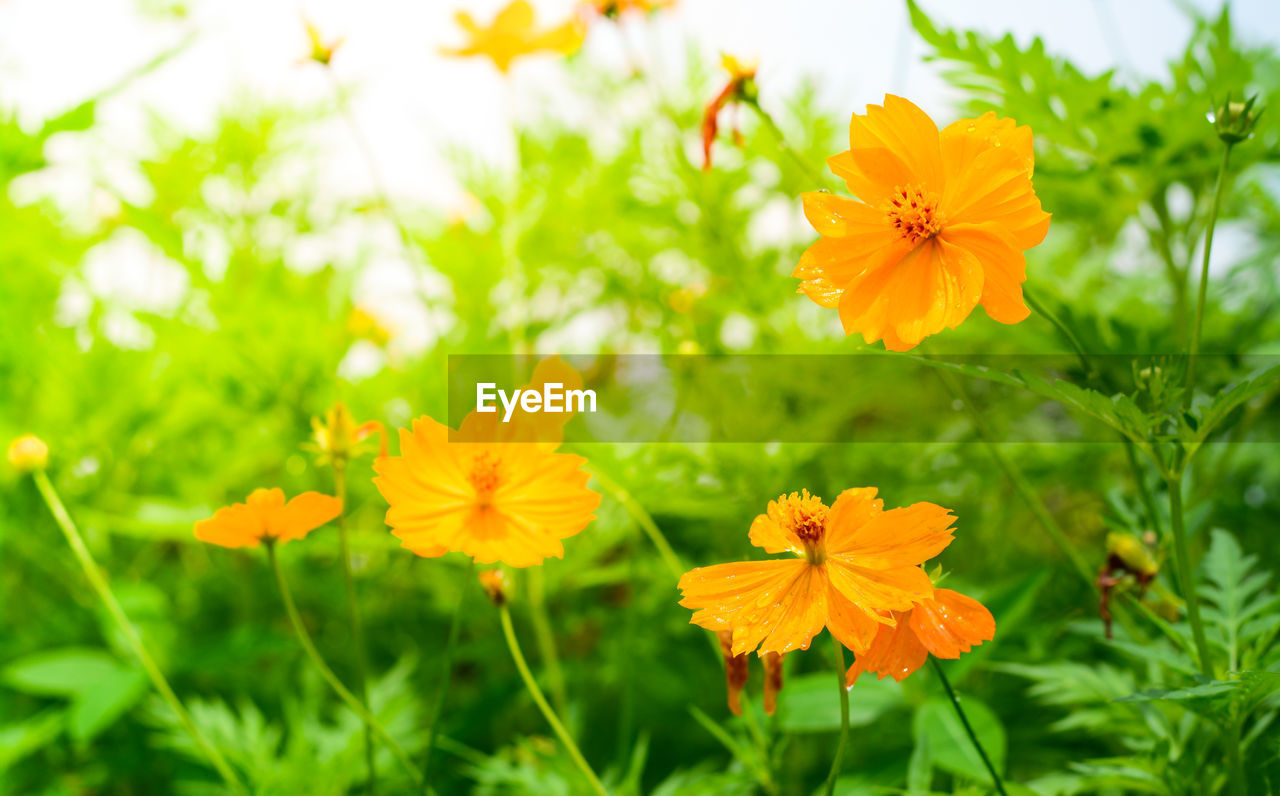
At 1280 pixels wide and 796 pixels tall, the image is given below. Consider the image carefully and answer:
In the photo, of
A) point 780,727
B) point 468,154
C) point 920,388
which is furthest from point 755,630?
point 468,154

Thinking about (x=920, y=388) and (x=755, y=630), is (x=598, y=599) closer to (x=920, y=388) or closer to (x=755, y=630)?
(x=920, y=388)

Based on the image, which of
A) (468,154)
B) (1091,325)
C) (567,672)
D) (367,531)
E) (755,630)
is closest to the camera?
(755,630)

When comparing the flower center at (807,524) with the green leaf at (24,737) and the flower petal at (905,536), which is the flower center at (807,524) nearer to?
the flower petal at (905,536)

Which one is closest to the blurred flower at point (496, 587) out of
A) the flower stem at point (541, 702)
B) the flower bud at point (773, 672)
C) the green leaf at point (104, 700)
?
the flower stem at point (541, 702)

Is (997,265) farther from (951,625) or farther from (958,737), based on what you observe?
(958,737)

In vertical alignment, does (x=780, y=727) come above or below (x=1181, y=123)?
below

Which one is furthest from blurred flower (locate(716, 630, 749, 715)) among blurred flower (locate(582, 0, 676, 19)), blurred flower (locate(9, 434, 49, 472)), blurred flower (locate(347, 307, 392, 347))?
blurred flower (locate(347, 307, 392, 347))
